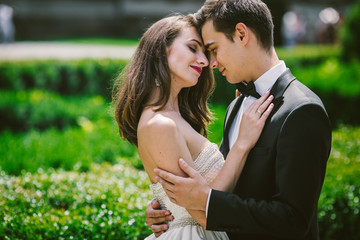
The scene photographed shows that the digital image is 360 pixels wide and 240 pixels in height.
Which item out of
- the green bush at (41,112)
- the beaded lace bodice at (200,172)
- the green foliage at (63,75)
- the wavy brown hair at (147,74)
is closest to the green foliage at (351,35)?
the green foliage at (63,75)

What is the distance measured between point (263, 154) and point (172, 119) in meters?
0.68

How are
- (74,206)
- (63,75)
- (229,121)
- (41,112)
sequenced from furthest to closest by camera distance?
(63,75), (41,112), (74,206), (229,121)

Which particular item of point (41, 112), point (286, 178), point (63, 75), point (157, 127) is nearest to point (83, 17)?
point (63, 75)

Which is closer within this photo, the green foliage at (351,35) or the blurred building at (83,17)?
the green foliage at (351,35)

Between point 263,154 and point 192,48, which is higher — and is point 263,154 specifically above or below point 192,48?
below

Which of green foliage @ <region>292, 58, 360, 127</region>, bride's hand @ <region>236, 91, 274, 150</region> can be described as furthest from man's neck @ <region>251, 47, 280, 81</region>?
green foliage @ <region>292, 58, 360, 127</region>

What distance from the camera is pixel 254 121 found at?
8.12 feet

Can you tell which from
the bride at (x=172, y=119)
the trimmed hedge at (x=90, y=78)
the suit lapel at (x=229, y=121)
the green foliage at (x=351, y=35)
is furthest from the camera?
the green foliage at (x=351, y=35)

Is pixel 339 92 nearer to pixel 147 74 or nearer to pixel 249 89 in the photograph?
pixel 249 89

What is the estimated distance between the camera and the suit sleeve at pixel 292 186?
86.7 inches

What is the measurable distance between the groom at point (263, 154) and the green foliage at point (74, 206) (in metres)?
0.76

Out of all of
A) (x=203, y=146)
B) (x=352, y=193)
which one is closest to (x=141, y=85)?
(x=203, y=146)

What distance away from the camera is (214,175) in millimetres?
2785

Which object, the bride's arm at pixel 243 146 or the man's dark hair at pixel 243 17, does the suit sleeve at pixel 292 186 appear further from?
the man's dark hair at pixel 243 17
